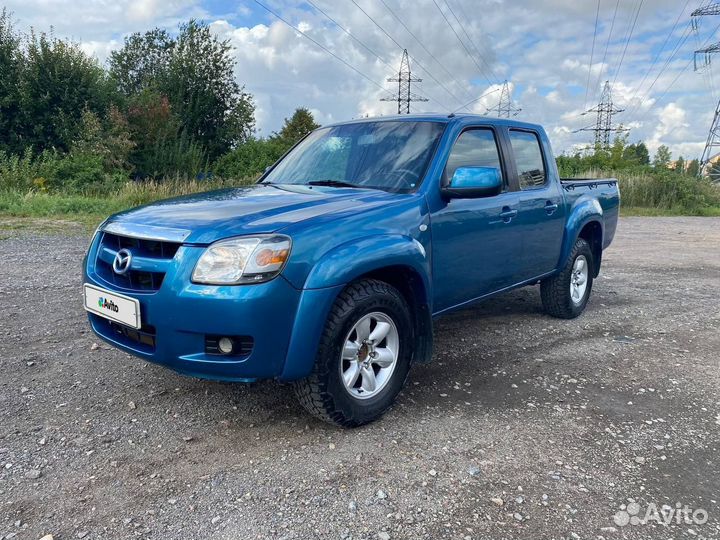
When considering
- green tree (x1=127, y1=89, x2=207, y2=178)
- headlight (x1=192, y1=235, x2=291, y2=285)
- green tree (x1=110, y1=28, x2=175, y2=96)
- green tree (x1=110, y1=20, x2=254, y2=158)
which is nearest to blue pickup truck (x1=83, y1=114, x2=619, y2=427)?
headlight (x1=192, y1=235, x2=291, y2=285)

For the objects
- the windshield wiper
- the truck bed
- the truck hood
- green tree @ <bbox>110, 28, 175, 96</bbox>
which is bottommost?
the truck hood

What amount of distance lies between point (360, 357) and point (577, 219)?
9.90 feet

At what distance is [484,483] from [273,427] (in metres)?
1.16

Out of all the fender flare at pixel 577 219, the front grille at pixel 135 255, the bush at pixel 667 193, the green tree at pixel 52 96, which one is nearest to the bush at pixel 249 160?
the green tree at pixel 52 96

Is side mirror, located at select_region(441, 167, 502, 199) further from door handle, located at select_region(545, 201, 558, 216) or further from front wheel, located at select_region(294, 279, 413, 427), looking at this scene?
door handle, located at select_region(545, 201, 558, 216)

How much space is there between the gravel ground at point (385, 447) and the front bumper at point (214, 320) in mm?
479

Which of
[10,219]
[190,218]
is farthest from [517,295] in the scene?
[10,219]

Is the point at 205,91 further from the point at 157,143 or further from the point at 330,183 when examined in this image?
the point at 330,183

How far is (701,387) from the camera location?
3752 mm

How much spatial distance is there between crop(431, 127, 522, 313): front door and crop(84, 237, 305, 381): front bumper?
1239 mm

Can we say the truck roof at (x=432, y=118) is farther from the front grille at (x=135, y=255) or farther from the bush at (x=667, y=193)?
the bush at (x=667, y=193)

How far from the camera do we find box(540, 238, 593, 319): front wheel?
5.19 m

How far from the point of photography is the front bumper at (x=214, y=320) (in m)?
2.54

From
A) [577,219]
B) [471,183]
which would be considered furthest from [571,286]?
[471,183]
